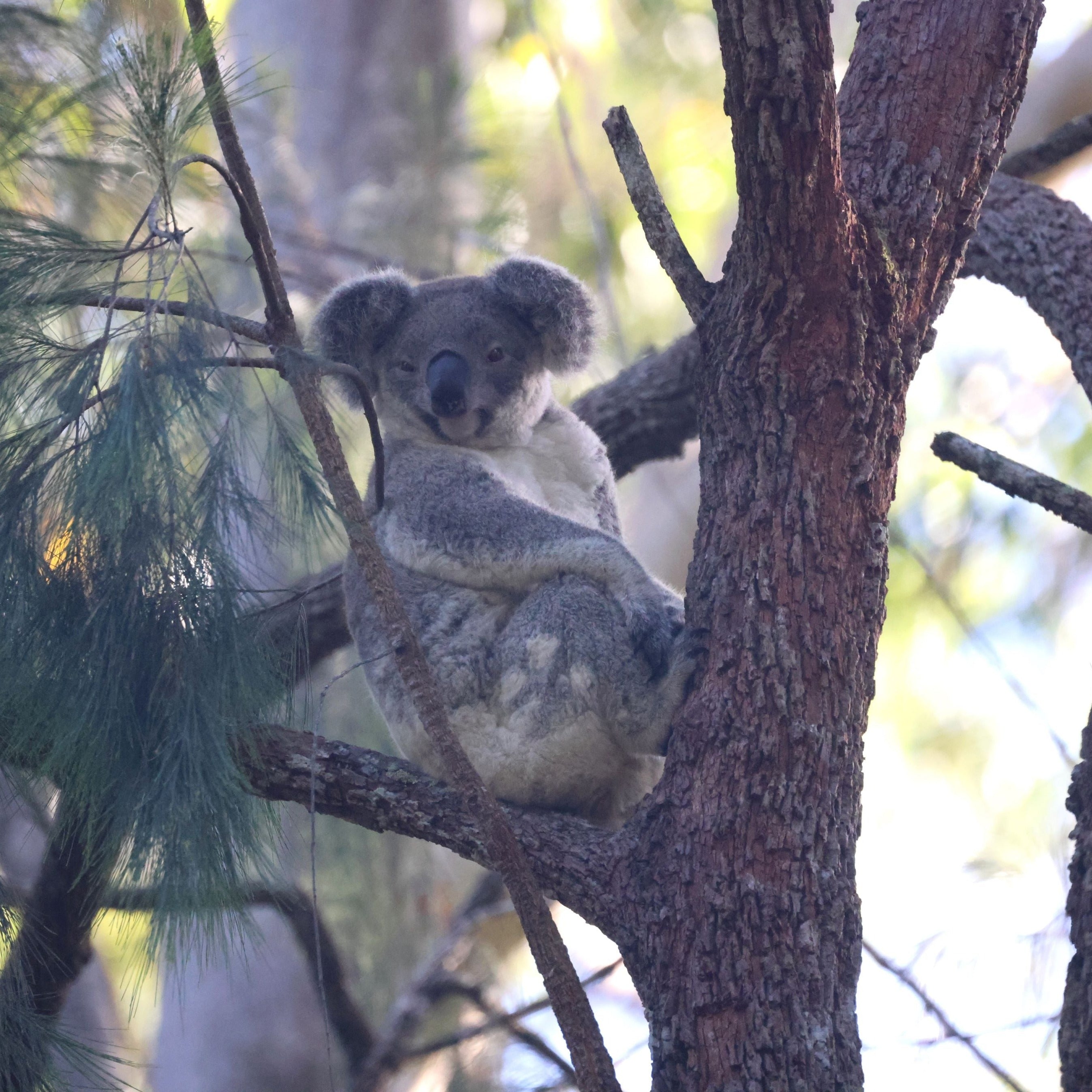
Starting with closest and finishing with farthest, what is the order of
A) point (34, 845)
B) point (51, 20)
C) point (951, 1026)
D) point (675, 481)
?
point (951, 1026), point (51, 20), point (34, 845), point (675, 481)

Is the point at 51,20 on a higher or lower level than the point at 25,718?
higher

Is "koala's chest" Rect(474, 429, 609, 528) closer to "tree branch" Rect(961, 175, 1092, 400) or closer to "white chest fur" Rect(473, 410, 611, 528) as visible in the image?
"white chest fur" Rect(473, 410, 611, 528)

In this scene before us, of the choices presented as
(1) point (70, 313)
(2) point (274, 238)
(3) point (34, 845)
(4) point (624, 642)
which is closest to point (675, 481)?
(2) point (274, 238)

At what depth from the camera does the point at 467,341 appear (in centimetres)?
303

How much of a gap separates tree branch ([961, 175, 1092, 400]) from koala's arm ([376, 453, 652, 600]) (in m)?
1.26

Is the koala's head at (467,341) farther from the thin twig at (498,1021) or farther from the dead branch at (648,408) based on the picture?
the thin twig at (498,1021)

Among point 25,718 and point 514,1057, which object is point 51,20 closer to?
point 25,718

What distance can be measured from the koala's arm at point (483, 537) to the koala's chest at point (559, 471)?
0.67 ft

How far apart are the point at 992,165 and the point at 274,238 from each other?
12.2ft

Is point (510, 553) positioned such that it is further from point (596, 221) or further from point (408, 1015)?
point (596, 221)

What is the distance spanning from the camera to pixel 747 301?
208 centimetres

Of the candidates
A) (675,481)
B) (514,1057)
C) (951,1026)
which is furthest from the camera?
(675,481)

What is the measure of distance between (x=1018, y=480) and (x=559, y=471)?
4.02 ft

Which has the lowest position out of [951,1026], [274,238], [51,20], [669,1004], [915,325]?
[669,1004]
